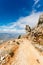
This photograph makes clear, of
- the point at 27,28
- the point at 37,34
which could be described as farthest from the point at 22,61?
the point at 27,28

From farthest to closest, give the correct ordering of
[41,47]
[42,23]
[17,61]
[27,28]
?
[27,28] → [42,23] → [41,47] → [17,61]

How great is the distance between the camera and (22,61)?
106ft

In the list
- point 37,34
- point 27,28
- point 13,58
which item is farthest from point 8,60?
point 27,28

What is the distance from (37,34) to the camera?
64188mm

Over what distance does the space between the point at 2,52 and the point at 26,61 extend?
5.53 metres

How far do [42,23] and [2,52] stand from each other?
44.6 meters

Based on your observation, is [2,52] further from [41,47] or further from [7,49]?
[41,47]

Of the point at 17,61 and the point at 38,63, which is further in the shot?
the point at 38,63

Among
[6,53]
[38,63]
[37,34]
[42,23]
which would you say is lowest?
[38,63]

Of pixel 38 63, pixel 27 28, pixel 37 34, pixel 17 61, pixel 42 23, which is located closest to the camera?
pixel 17 61

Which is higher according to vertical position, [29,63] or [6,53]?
[6,53]

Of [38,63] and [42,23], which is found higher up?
[42,23]

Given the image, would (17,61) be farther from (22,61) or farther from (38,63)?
(38,63)

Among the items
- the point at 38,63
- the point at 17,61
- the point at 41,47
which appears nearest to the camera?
the point at 17,61
